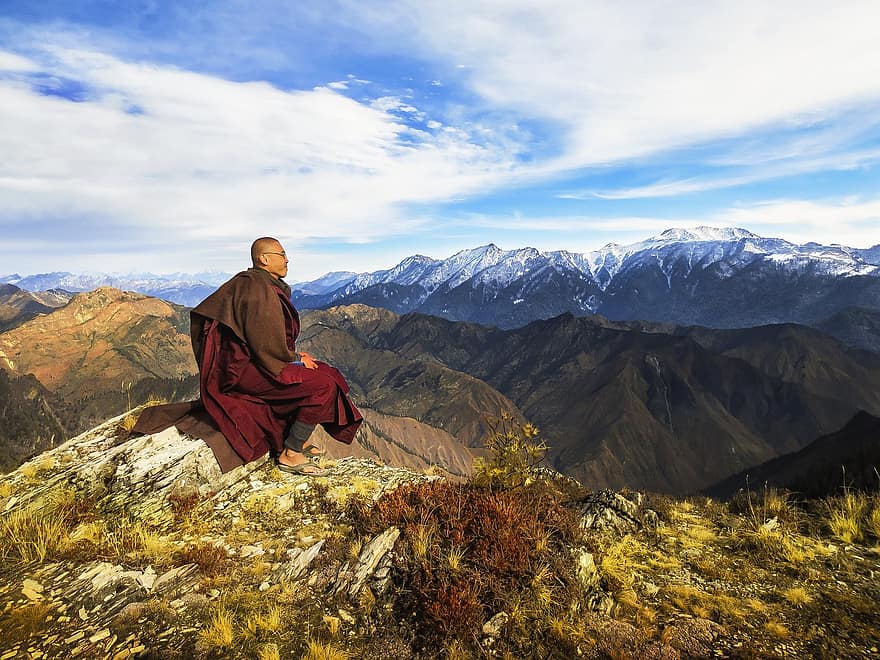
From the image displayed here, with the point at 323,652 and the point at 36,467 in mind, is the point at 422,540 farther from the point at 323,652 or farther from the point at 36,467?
the point at 36,467

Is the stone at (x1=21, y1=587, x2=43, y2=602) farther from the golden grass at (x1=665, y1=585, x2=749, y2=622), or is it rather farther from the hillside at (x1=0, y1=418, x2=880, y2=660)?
the golden grass at (x1=665, y1=585, x2=749, y2=622)

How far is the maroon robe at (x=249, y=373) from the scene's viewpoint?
6500mm

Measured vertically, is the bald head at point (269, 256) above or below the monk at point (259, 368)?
above

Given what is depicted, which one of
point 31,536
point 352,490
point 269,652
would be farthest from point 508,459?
point 31,536

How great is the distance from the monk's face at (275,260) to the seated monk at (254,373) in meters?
0.02

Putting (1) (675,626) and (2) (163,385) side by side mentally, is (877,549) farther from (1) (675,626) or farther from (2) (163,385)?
(2) (163,385)

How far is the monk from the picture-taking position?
6.50 m

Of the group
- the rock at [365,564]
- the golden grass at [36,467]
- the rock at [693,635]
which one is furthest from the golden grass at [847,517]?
the golden grass at [36,467]

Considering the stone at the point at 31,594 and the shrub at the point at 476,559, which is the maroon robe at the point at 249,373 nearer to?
the shrub at the point at 476,559

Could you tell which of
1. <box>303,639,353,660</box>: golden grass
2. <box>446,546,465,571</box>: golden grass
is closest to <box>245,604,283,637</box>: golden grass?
<box>303,639,353,660</box>: golden grass

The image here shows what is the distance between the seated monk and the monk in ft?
0.05

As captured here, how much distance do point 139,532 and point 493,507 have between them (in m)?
4.54

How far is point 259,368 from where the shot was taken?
6.76 meters

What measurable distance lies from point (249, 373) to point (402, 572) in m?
3.97
